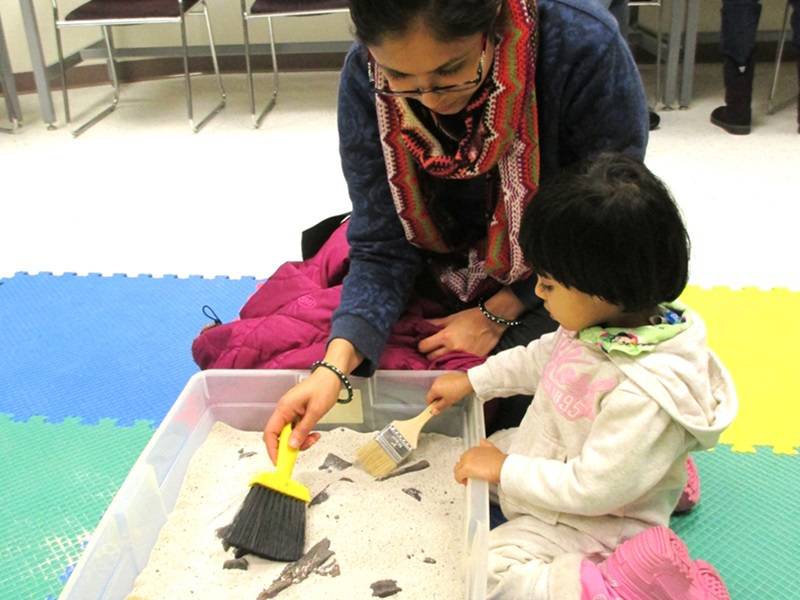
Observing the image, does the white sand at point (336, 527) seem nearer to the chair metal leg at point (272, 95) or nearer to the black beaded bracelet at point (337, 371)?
the black beaded bracelet at point (337, 371)

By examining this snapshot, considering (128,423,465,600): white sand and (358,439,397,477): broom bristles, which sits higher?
(358,439,397,477): broom bristles

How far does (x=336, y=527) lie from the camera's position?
113cm

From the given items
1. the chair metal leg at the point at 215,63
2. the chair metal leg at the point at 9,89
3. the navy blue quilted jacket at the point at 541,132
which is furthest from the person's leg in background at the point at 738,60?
the chair metal leg at the point at 9,89

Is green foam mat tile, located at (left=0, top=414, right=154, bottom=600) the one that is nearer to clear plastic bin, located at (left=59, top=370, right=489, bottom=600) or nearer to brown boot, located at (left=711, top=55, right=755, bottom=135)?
clear plastic bin, located at (left=59, top=370, right=489, bottom=600)

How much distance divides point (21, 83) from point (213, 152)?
135 centimetres

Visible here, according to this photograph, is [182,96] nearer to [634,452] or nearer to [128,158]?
[128,158]

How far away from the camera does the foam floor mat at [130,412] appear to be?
1243mm

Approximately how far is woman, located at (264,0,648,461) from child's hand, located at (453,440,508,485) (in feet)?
0.73

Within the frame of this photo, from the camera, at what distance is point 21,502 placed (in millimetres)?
1372

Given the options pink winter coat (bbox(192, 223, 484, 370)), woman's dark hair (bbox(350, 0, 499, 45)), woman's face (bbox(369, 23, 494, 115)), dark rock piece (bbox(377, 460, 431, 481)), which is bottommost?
dark rock piece (bbox(377, 460, 431, 481))

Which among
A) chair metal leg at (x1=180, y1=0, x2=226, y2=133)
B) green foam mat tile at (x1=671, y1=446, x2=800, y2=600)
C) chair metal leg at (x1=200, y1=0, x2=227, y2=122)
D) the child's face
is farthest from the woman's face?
chair metal leg at (x1=200, y1=0, x2=227, y2=122)

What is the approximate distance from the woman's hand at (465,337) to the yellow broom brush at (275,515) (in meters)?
0.29

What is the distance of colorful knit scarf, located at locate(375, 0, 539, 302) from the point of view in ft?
3.51

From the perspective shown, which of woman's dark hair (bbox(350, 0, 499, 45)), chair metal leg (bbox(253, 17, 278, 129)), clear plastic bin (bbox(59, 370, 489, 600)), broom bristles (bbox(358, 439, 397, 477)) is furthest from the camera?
chair metal leg (bbox(253, 17, 278, 129))
